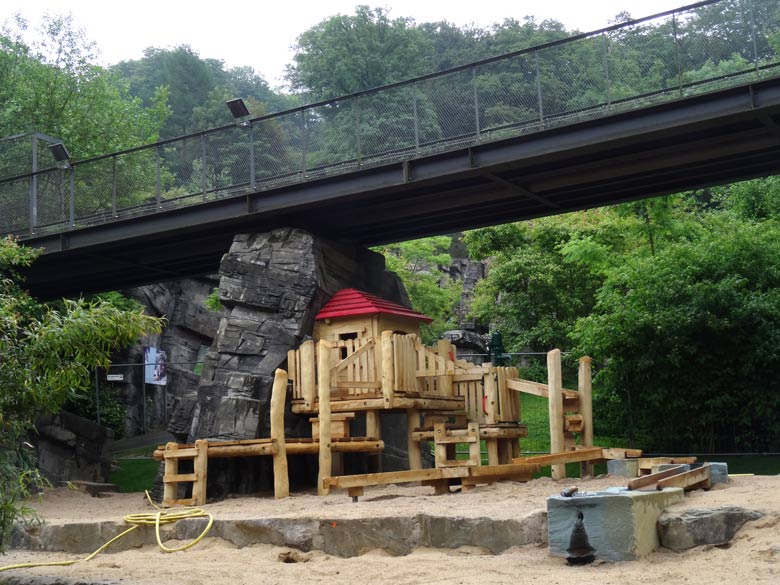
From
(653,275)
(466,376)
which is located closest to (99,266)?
(466,376)

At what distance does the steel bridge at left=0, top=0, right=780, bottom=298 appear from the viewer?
15156 mm

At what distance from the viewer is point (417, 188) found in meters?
17.6

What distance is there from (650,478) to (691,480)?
3.45 feet

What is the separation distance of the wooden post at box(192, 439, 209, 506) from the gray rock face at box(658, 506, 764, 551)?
8662mm

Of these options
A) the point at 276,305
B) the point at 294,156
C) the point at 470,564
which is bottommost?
the point at 470,564

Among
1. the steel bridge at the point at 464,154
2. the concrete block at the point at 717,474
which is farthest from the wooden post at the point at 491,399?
the concrete block at the point at 717,474

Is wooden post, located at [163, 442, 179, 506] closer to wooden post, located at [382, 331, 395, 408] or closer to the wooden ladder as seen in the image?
the wooden ladder

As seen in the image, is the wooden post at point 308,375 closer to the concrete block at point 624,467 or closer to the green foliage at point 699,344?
the concrete block at point 624,467

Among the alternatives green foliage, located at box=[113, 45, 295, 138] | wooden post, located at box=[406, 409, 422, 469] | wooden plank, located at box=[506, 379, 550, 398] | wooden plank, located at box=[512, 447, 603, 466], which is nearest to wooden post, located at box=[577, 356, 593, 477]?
wooden plank, located at box=[506, 379, 550, 398]

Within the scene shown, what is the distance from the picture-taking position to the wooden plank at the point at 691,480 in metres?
9.27

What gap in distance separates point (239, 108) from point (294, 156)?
2005 mm

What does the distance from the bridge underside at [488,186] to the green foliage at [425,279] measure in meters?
11.1

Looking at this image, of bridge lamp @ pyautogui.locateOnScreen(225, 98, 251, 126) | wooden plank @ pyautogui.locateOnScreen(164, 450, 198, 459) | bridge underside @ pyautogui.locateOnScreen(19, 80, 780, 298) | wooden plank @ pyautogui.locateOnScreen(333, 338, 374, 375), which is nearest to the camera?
wooden plank @ pyautogui.locateOnScreen(164, 450, 198, 459)

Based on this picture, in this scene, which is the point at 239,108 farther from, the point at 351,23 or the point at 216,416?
the point at 351,23
